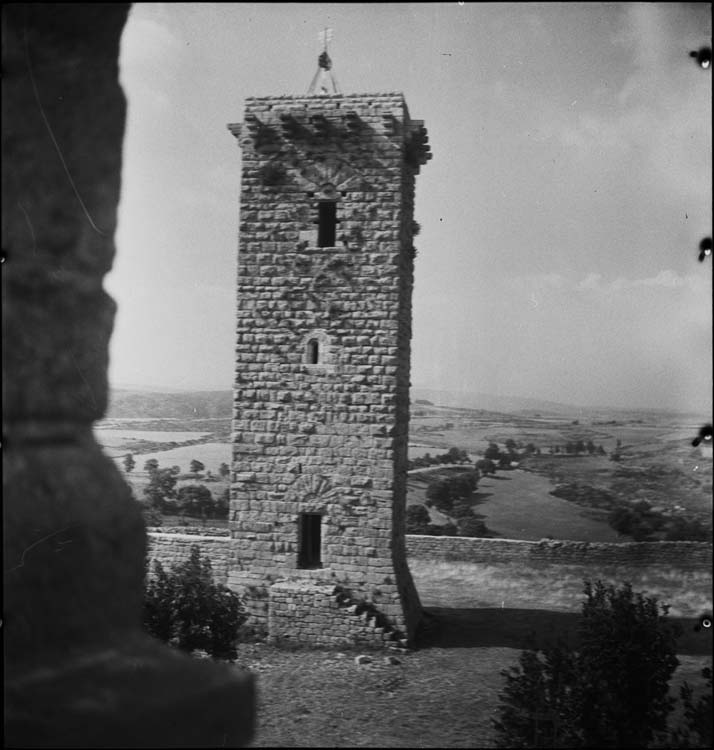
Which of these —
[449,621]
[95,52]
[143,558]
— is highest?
[95,52]

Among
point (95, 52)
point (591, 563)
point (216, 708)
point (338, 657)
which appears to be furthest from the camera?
point (591, 563)

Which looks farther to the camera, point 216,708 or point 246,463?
point 246,463

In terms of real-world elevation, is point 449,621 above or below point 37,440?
below

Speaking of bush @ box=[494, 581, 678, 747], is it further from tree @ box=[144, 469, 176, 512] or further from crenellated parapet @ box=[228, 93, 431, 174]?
tree @ box=[144, 469, 176, 512]

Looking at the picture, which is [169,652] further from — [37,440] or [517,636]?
[517,636]

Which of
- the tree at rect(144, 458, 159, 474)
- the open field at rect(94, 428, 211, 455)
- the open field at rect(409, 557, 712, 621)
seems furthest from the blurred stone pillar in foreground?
the tree at rect(144, 458, 159, 474)

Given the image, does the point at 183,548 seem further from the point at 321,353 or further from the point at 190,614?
the point at 190,614

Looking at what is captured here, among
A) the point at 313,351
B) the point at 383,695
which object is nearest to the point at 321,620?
the point at 383,695

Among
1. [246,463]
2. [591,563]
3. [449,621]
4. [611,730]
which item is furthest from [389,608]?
[591,563]
